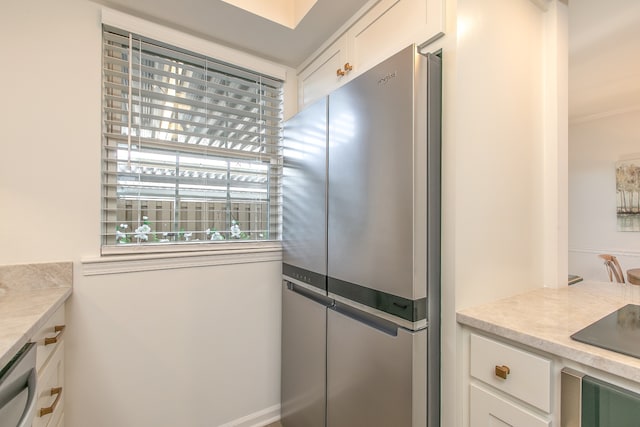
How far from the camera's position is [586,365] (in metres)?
0.75

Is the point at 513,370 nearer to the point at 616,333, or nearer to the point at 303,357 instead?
the point at 616,333

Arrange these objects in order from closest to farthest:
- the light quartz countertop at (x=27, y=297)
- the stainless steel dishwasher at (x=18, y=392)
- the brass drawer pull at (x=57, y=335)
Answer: the stainless steel dishwasher at (x=18, y=392)
the light quartz countertop at (x=27, y=297)
the brass drawer pull at (x=57, y=335)

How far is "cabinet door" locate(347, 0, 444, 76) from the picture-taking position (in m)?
1.09

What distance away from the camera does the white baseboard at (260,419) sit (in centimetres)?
174

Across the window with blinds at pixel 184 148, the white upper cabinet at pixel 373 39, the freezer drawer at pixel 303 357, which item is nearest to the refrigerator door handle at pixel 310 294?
the freezer drawer at pixel 303 357

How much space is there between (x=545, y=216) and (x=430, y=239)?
786 mm

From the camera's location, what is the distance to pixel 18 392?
75cm

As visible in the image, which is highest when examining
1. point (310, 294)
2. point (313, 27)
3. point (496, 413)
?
point (313, 27)

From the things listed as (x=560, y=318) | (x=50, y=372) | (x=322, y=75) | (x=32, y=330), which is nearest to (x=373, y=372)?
(x=560, y=318)

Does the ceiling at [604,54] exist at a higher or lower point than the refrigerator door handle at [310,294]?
higher

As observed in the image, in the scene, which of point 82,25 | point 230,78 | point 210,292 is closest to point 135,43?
point 82,25

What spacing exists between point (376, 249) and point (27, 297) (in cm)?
142

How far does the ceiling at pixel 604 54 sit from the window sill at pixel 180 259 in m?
2.36

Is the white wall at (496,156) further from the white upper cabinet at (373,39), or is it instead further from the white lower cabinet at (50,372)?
the white lower cabinet at (50,372)
